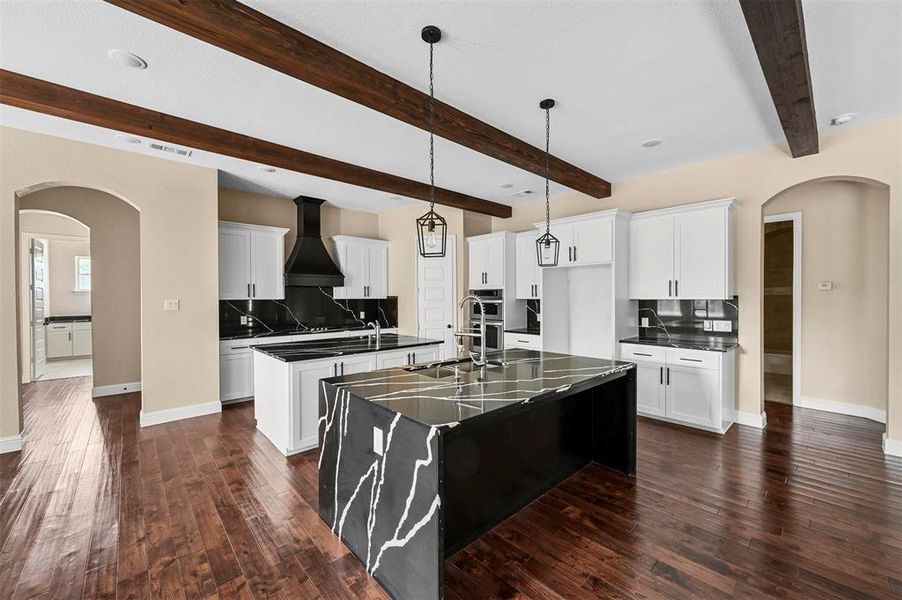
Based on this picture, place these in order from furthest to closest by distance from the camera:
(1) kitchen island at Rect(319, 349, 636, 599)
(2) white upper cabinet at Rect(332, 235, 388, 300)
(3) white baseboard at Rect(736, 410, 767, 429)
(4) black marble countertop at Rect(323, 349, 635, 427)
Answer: (2) white upper cabinet at Rect(332, 235, 388, 300)
(3) white baseboard at Rect(736, 410, 767, 429)
(4) black marble countertop at Rect(323, 349, 635, 427)
(1) kitchen island at Rect(319, 349, 636, 599)

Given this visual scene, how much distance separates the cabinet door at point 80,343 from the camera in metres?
8.16

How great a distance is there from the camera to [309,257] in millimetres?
6023

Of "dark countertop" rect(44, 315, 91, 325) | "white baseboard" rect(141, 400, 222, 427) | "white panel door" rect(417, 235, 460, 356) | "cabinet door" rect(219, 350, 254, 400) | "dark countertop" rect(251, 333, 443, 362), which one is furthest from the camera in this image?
"dark countertop" rect(44, 315, 91, 325)

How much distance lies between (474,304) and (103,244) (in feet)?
17.1

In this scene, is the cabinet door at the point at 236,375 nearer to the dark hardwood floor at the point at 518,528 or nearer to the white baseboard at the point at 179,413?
the white baseboard at the point at 179,413

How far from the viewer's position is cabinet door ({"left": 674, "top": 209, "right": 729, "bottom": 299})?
3.99 metres

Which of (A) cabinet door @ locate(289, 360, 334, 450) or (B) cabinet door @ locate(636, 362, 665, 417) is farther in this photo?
(B) cabinet door @ locate(636, 362, 665, 417)

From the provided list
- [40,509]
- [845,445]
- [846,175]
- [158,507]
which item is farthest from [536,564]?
[846,175]

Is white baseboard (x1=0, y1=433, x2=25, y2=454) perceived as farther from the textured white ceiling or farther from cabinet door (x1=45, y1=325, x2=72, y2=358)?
cabinet door (x1=45, y1=325, x2=72, y2=358)

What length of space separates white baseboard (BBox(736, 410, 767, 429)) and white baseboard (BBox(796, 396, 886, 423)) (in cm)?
109

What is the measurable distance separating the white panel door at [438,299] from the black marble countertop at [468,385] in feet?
10.3

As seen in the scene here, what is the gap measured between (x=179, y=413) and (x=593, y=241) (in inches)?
199

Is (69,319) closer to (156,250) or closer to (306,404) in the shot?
(156,250)

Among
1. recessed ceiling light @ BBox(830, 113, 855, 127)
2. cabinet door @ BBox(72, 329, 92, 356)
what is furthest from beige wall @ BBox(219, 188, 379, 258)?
recessed ceiling light @ BBox(830, 113, 855, 127)
